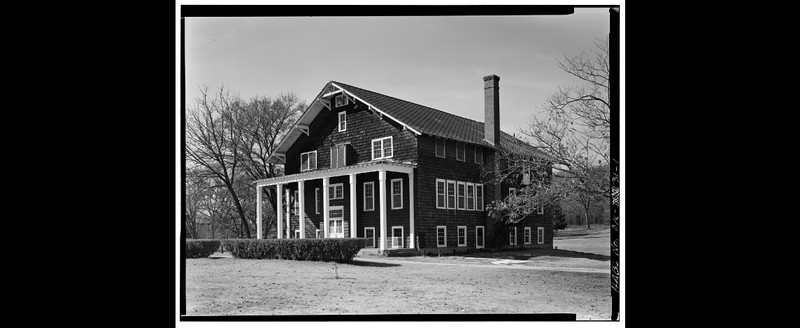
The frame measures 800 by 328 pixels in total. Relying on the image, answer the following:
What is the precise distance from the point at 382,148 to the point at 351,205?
2.03m

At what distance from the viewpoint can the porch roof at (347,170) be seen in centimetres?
1819

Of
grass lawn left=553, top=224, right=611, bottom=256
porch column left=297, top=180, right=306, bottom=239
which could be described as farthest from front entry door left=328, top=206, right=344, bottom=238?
grass lawn left=553, top=224, right=611, bottom=256

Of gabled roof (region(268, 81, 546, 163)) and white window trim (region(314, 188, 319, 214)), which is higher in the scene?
gabled roof (region(268, 81, 546, 163))

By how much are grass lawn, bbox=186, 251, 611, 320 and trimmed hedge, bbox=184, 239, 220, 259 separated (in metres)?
1.24

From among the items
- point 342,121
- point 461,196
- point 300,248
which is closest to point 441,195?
point 461,196

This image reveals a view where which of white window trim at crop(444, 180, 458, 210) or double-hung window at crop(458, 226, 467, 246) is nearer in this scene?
white window trim at crop(444, 180, 458, 210)

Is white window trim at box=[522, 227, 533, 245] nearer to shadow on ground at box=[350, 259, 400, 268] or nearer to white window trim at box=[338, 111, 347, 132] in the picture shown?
white window trim at box=[338, 111, 347, 132]

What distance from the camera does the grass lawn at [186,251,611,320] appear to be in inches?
425

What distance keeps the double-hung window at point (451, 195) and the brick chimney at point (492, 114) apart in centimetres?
168

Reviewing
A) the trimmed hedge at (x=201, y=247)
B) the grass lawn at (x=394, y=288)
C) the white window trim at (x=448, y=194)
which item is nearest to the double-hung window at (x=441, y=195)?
the white window trim at (x=448, y=194)
